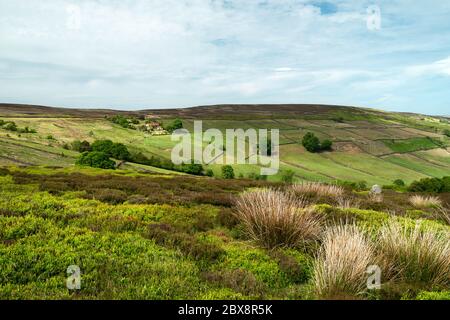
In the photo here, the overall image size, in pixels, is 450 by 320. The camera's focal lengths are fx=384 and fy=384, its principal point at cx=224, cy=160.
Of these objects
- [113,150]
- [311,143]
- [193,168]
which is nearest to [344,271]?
[193,168]

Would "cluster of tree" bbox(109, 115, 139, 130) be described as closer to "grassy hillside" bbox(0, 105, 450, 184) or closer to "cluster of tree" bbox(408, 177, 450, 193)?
"grassy hillside" bbox(0, 105, 450, 184)

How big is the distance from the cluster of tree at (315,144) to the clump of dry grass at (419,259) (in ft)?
331

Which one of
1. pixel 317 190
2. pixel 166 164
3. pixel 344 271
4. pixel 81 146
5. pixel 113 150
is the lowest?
pixel 166 164

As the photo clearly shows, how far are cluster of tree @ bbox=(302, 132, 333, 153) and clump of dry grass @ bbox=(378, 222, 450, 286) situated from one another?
101 meters

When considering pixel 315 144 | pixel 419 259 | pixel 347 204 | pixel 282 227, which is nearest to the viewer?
pixel 419 259

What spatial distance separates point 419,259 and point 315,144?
102 meters

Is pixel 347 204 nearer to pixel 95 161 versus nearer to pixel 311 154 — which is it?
pixel 95 161

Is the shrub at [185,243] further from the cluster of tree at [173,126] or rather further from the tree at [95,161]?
the cluster of tree at [173,126]

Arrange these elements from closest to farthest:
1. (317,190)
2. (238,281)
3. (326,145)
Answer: (238,281), (317,190), (326,145)

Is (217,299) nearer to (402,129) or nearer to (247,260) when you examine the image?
(247,260)

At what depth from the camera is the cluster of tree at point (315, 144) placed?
351ft

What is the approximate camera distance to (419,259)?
24.9 feet

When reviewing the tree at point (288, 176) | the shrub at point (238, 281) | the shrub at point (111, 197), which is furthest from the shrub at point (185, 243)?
the tree at point (288, 176)

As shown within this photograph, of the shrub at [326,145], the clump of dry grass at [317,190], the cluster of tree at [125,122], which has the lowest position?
the shrub at [326,145]
